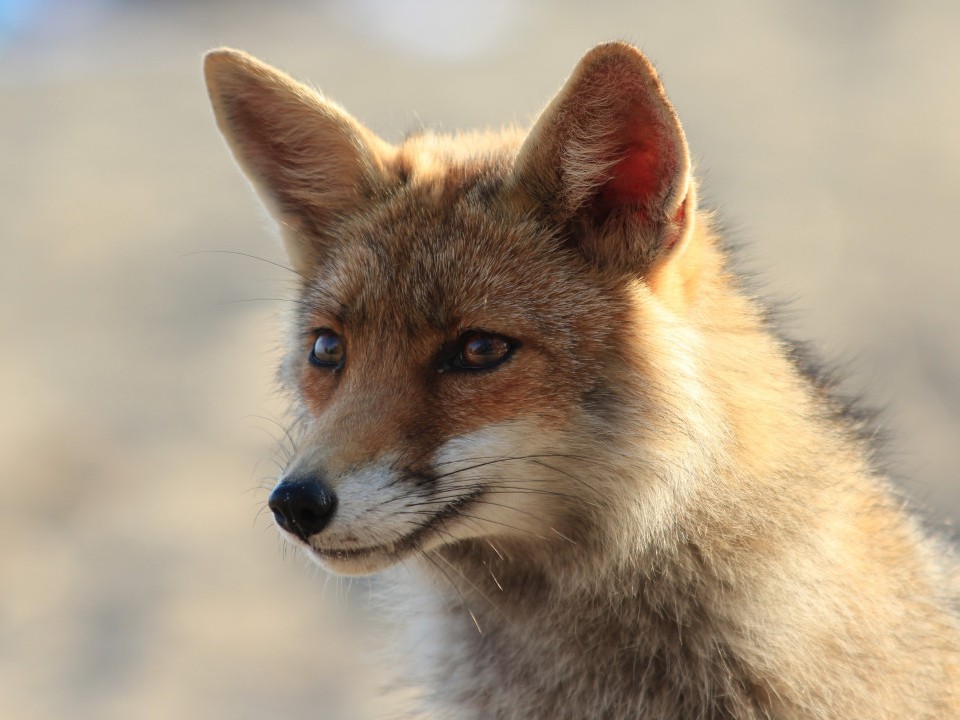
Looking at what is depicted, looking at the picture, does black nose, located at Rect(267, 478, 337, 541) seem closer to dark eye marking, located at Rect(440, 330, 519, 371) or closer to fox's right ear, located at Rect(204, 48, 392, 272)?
dark eye marking, located at Rect(440, 330, 519, 371)

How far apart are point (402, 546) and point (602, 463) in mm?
638

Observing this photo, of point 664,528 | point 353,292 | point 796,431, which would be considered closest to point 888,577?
point 796,431

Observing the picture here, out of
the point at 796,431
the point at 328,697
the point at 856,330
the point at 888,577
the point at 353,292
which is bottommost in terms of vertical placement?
the point at 328,697

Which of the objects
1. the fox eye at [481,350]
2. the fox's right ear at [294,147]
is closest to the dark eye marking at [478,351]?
the fox eye at [481,350]

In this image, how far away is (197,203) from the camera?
13789 millimetres

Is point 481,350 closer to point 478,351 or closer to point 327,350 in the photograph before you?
point 478,351

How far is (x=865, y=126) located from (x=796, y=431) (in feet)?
41.3

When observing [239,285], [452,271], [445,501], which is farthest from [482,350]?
[239,285]

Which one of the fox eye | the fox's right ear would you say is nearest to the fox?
the fox eye

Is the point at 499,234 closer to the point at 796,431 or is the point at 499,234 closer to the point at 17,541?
the point at 796,431

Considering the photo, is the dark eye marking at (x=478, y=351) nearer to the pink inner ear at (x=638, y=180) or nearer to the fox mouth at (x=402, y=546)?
the fox mouth at (x=402, y=546)

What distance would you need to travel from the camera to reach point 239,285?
12.3 meters

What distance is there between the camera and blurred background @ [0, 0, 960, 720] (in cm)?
797

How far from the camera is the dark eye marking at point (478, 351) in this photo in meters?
3.22
